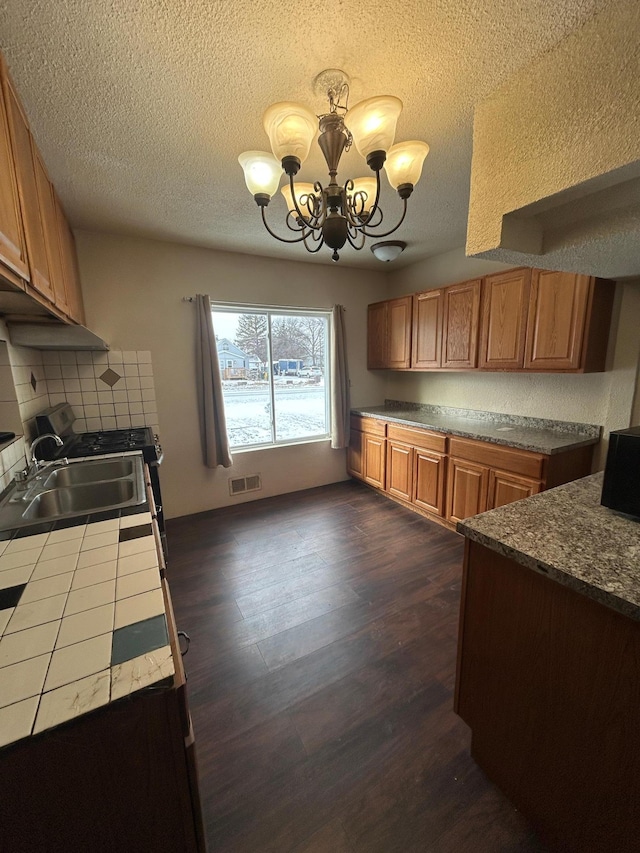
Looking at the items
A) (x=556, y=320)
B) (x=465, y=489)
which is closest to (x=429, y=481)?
(x=465, y=489)

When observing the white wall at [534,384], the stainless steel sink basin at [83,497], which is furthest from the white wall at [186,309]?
the stainless steel sink basin at [83,497]

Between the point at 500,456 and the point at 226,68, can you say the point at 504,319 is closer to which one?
the point at 500,456

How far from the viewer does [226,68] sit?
1.20 metres

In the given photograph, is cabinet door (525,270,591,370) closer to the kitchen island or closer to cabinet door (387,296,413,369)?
cabinet door (387,296,413,369)

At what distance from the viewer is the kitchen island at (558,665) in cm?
84

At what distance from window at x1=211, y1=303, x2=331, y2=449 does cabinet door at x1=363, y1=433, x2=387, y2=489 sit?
539 millimetres

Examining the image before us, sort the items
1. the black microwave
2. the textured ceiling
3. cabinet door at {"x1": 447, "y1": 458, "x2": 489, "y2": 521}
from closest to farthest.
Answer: the textured ceiling → the black microwave → cabinet door at {"x1": 447, "y1": 458, "x2": 489, "y2": 521}

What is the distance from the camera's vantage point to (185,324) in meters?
3.06

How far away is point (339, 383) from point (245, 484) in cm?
149

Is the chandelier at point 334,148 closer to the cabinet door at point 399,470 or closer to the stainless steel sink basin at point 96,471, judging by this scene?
the stainless steel sink basin at point 96,471

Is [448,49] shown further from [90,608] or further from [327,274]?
[327,274]

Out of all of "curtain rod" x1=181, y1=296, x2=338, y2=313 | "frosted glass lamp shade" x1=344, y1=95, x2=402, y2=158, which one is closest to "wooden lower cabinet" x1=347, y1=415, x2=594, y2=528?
"curtain rod" x1=181, y1=296, x2=338, y2=313

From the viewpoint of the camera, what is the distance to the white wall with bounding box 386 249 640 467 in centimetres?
224

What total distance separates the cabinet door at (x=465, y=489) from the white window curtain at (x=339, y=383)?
53.1 inches
